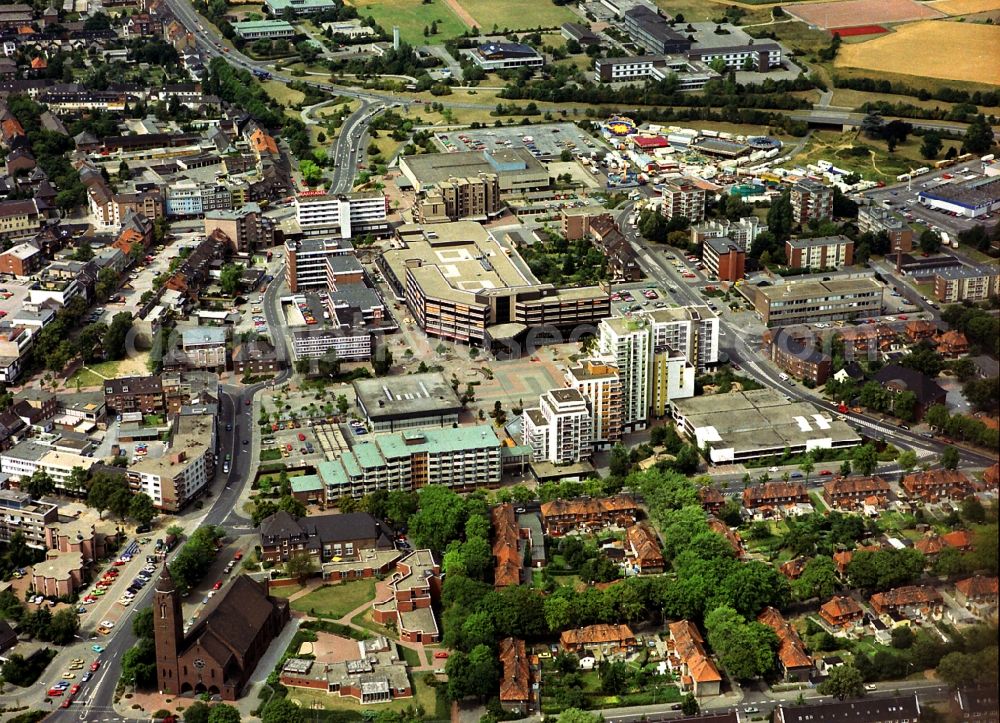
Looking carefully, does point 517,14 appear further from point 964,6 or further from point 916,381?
point 916,381

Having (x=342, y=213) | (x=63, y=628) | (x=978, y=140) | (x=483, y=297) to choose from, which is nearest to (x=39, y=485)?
(x=63, y=628)

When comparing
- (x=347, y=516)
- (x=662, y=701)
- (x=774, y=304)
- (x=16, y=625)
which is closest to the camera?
(x=662, y=701)

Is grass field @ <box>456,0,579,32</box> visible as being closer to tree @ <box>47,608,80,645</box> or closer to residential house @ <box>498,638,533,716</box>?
tree @ <box>47,608,80,645</box>

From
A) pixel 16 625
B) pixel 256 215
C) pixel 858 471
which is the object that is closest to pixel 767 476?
pixel 858 471

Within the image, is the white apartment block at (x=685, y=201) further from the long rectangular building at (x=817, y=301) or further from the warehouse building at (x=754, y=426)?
the warehouse building at (x=754, y=426)

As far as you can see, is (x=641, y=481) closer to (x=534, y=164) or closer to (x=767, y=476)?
(x=767, y=476)

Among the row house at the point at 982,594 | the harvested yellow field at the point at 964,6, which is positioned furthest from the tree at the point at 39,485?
the harvested yellow field at the point at 964,6
